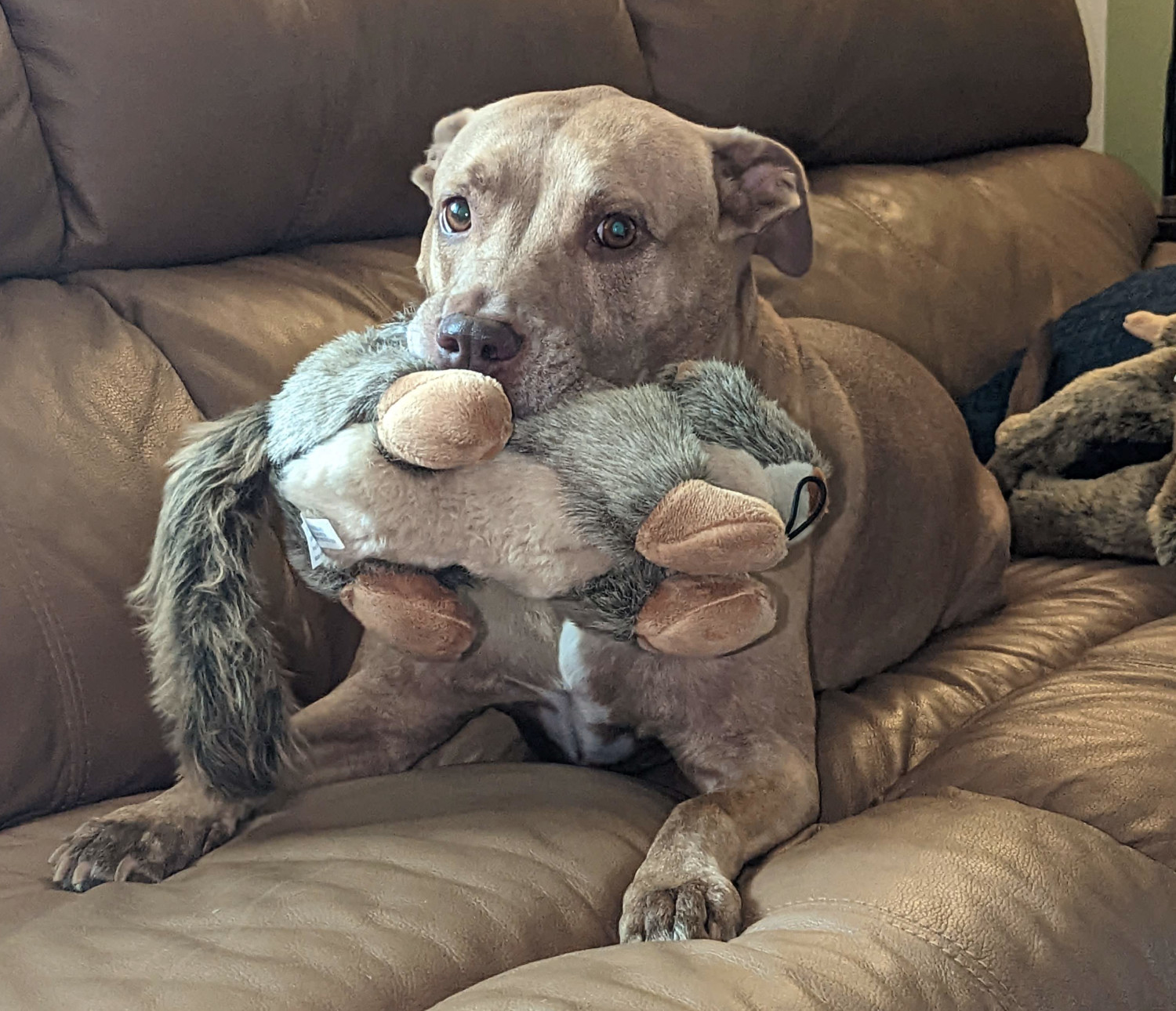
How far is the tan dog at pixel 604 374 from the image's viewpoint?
4.31 ft

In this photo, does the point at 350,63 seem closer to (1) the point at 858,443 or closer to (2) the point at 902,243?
(1) the point at 858,443

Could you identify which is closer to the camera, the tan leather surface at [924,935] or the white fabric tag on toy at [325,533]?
the tan leather surface at [924,935]

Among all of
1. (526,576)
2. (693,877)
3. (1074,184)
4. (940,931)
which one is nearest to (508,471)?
(526,576)

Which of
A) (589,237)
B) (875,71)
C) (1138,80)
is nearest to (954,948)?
(589,237)

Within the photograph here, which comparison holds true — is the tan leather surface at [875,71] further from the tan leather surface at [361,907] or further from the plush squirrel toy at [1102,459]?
the tan leather surface at [361,907]

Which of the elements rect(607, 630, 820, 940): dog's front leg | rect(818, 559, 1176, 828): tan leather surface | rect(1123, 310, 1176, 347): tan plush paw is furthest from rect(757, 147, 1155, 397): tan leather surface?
rect(607, 630, 820, 940): dog's front leg

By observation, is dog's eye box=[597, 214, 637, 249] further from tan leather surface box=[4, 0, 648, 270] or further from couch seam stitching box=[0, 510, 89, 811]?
couch seam stitching box=[0, 510, 89, 811]

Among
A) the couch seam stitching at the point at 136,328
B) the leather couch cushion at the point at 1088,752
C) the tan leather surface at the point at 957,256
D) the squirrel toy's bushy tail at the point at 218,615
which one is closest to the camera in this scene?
the squirrel toy's bushy tail at the point at 218,615

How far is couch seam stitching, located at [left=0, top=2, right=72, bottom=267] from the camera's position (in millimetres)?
1641

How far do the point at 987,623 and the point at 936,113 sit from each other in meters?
1.26

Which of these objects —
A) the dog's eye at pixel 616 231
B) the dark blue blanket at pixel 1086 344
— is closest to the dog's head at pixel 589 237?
the dog's eye at pixel 616 231

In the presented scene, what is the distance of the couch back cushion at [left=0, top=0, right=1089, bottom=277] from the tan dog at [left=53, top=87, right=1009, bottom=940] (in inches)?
9.3

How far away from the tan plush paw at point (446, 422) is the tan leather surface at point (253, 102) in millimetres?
818

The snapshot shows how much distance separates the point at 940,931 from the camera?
111 centimetres
